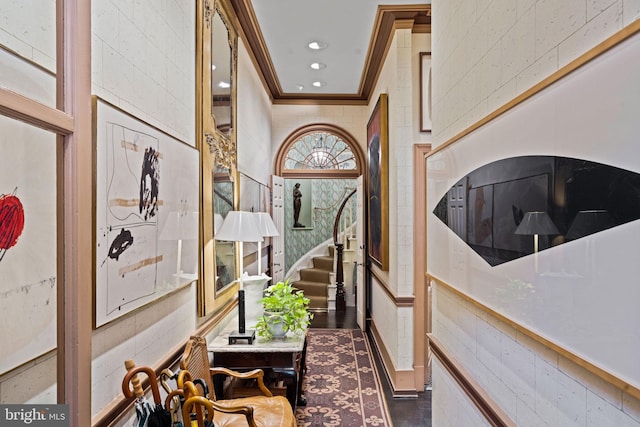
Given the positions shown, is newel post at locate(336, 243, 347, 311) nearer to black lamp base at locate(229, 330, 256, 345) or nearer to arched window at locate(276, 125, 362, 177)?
arched window at locate(276, 125, 362, 177)

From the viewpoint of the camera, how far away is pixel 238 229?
2.57 meters

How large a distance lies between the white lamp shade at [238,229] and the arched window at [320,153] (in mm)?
2954

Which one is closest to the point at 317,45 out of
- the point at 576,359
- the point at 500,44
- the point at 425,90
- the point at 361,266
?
the point at 425,90

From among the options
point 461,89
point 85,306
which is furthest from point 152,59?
point 461,89

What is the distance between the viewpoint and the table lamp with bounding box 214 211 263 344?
245 cm

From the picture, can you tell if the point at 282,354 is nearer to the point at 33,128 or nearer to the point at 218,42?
the point at 33,128

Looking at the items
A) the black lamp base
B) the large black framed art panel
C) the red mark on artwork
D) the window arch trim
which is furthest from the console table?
the window arch trim

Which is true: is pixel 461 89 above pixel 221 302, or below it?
above

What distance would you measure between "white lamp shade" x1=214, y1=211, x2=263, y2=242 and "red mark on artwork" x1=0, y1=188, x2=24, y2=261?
63.5 inches

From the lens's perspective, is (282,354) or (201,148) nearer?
(201,148)

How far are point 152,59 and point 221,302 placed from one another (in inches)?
64.1

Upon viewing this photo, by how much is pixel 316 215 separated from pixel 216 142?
6.24 m

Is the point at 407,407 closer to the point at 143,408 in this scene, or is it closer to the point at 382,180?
the point at 382,180

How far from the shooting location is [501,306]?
1.08 metres
